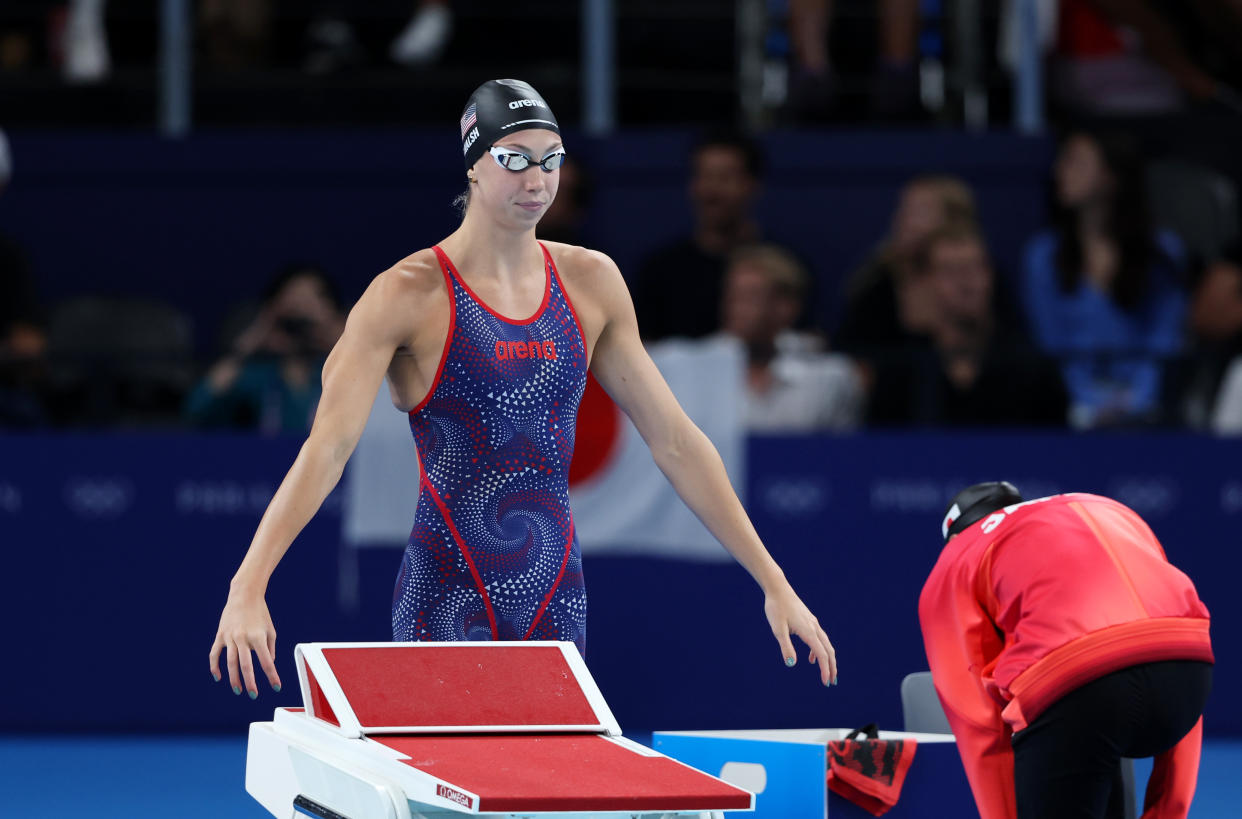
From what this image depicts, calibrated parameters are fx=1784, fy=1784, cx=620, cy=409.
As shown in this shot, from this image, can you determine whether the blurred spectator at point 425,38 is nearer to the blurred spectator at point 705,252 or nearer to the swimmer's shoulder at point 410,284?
the blurred spectator at point 705,252

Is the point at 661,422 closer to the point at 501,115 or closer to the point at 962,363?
the point at 501,115

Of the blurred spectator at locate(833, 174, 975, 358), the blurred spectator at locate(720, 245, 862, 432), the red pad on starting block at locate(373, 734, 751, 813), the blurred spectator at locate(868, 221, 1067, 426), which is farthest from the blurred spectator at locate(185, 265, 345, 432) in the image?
the red pad on starting block at locate(373, 734, 751, 813)

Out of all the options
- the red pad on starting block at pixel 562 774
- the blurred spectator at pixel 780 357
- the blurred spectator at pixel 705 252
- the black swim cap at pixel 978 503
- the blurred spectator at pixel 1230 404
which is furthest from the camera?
the blurred spectator at pixel 705 252

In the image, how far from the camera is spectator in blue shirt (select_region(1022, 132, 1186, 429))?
7992 millimetres

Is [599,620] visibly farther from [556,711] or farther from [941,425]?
[556,711]

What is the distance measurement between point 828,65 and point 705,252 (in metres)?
2.16

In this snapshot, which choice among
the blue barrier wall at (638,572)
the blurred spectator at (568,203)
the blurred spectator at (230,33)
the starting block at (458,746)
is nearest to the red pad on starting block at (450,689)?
the starting block at (458,746)

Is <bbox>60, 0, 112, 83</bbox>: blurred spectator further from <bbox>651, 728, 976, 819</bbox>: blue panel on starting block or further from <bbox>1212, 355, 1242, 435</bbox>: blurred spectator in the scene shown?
<bbox>651, 728, 976, 819</bbox>: blue panel on starting block

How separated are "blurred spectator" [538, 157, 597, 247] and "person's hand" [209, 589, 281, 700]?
4.60m

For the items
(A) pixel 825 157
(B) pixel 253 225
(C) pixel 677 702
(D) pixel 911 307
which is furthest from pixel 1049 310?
(B) pixel 253 225

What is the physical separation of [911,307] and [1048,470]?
35.9 inches

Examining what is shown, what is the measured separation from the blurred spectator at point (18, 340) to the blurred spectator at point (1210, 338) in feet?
16.3

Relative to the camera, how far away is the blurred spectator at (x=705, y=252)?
26.0 ft

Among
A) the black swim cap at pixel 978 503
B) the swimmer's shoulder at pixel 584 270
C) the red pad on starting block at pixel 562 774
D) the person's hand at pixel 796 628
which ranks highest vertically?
the swimmer's shoulder at pixel 584 270
